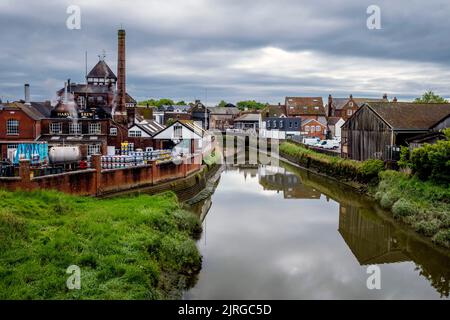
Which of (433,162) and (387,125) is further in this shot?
(387,125)

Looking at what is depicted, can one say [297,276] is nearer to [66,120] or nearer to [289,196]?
[289,196]

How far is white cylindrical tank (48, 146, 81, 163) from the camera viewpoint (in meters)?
Result: 24.2

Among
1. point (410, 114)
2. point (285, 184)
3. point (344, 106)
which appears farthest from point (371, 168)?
point (344, 106)

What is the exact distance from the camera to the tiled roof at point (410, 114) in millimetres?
31547

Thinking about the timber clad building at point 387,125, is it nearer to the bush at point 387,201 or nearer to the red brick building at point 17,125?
the bush at point 387,201

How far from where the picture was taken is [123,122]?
4234cm

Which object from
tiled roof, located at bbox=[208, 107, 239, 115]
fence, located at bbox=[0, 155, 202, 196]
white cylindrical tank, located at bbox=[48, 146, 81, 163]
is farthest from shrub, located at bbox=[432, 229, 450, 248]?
tiled roof, located at bbox=[208, 107, 239, 115]

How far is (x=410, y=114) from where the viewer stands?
109 ft

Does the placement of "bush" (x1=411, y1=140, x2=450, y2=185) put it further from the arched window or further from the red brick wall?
the arched window

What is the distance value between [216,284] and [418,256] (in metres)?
9.42

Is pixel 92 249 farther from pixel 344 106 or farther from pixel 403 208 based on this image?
pixel 344 106

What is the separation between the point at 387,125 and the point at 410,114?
3246 mm

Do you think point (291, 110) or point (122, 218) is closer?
point (122, 218)
